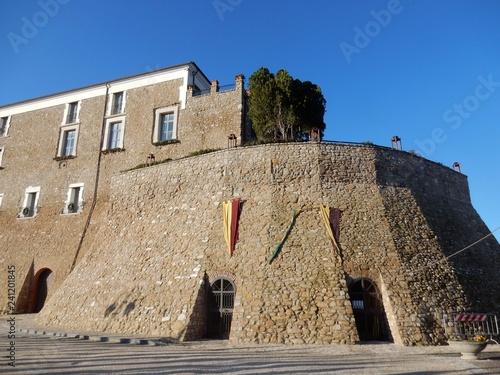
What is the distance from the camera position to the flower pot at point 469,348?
1013 cm

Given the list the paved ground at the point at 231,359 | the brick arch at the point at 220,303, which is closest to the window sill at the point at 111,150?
the brick arch at the point at 220,303

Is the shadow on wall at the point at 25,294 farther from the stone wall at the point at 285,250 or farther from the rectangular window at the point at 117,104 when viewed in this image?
the rectangular window at the point at 117,104

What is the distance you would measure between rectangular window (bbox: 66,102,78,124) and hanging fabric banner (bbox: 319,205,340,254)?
22.5 metres

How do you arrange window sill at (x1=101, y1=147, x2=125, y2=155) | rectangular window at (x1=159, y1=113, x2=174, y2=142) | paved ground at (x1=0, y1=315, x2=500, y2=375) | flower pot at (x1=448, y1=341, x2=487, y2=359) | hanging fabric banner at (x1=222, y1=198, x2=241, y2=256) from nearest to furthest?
paved ground at (x1=0, y1=315, x2=500, y2=375), flower pot at (x1=448, y1=341, x2=487, y2=359), hanging fabric banner at (x1=222, y1=198, x2=241, y2=256), rectangular window at (x1=159, y1=113, x2=174, y2=142), window sill at (x1=101, y1=147, x2=125, y2=155)

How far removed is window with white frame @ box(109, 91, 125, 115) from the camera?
27414 millimetres

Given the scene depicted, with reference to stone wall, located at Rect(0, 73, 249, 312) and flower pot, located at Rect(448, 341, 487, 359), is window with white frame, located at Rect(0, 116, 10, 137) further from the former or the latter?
flower pot, located at Rect(448, 341, 487, 359)

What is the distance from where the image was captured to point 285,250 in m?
14.2

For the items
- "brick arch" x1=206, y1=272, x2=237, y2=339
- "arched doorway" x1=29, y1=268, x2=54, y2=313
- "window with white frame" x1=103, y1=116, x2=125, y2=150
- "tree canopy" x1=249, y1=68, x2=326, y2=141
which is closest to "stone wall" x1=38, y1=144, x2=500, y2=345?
"brick arch" x1=206, y1=272, x2=237, y2=339

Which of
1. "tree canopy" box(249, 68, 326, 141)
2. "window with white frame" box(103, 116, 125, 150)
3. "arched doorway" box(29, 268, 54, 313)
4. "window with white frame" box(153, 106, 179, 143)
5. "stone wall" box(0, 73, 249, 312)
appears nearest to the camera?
"tree canopy" box(249, 68, 326, 141)

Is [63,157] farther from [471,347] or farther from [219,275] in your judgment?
[471,347]

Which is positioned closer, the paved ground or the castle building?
the paved ground

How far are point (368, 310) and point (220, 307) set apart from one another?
564 centimetres

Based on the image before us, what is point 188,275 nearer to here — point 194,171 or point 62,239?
point 194,171

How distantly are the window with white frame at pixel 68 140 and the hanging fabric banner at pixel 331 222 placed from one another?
21163 mm
